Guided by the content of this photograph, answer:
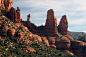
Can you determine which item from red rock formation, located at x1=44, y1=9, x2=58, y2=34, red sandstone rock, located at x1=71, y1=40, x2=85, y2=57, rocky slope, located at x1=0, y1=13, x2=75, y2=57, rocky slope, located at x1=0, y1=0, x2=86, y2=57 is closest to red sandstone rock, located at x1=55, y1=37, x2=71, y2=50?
rocky slope, located at x1=0, y1=0, x2=86, y2=57

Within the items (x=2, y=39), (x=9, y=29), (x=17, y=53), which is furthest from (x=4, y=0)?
(x=17, y=53)

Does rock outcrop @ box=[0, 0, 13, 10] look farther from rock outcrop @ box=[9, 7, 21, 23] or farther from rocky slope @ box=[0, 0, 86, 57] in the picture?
rock outcrop @ box=[9, 7, 21, 23]

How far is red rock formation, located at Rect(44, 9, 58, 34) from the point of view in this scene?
368ft

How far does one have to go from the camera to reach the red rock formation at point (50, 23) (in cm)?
11219

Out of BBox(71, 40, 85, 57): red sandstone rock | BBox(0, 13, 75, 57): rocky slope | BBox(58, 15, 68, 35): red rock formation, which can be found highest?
BBox(58, 15, 68, 35): red rock formation

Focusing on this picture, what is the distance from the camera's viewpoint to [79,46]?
10644 cm

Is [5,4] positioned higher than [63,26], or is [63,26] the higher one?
[5,4]

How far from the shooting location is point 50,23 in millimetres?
112375

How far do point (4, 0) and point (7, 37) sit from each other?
39556 millimetres

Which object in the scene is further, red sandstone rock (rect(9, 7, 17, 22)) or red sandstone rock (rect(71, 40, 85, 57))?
red sandstone rock (rect(71, 40, 85, 57))

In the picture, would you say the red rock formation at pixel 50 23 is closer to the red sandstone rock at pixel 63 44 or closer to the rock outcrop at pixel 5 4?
the red sandstone rock at pixel 63 44

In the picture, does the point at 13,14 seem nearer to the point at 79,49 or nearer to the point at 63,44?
the point at 63,44

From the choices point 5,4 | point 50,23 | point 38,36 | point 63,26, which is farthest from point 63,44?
point 5,4

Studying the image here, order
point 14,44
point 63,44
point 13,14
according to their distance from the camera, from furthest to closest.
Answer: point 63,44
point 13,14
point 14,44
